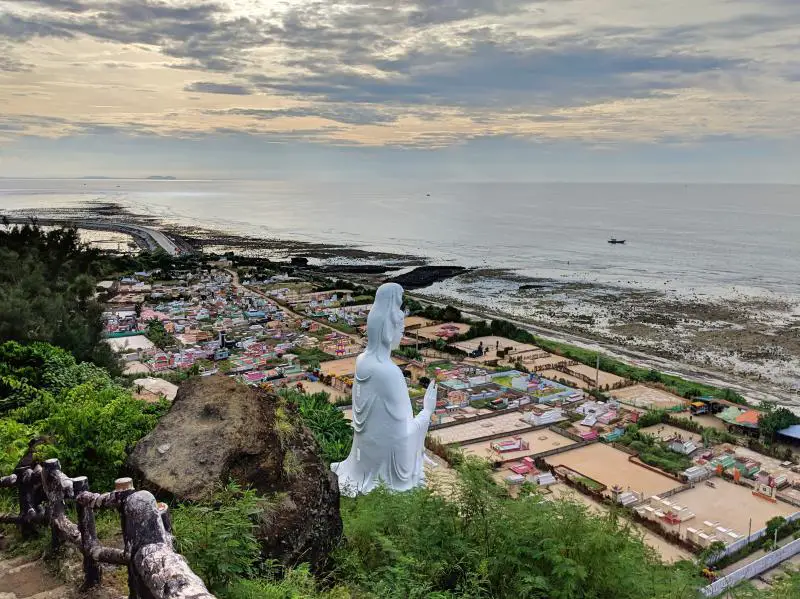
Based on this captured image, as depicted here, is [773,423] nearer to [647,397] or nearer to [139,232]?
[647,397]

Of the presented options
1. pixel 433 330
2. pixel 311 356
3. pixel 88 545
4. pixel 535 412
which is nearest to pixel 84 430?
pixel 88 545

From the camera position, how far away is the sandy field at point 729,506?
489 inches

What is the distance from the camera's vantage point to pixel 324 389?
65.2ft

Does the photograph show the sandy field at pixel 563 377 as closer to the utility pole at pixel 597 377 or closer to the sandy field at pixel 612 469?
the utility pole at pixel 597 377

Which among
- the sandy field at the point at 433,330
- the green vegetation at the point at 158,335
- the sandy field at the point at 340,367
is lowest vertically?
the sandy field at the point at 340,367

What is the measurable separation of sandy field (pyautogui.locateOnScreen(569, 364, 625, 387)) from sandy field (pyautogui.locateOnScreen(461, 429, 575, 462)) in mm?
5898

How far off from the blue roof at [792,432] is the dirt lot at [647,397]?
10.6 ft

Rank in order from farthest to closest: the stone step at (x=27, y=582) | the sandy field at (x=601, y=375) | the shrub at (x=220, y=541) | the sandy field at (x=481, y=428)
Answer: the sandy field at (x=601, y=375), the sandy field at (x=481, y=428), the stone step at (x=27, y=582), the shrub at (x=220, y=541)

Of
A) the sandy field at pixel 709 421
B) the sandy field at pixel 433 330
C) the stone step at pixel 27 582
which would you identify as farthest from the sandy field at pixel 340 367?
the stone step at pixel 27 582

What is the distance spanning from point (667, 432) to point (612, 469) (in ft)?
12.0

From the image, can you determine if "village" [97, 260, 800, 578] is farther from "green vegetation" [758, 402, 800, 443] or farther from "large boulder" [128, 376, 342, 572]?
"large boulder" [128, 376, 342, 572]

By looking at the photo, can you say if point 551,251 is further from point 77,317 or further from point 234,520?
point 234,520

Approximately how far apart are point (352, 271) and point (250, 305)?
1957 cm

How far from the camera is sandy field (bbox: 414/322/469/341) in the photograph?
27547 mm
